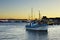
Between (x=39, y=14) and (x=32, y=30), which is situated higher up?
(x=39, y=14)

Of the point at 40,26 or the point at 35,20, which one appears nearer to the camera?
the point at 40,26

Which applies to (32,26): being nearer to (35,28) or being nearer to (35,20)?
(35,28)

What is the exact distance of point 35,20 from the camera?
97.2 metres

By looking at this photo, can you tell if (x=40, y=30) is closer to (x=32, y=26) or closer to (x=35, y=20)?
(x=32, y=26)

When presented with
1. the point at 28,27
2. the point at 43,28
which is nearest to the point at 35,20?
the point at 28,27

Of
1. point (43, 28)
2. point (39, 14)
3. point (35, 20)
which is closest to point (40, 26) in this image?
point (43, 28)

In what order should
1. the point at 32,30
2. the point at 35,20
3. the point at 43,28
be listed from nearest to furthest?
the point at 43,28 → the point at 32,30 → the point at 35,20

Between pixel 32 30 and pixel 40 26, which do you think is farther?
pixel 32 30

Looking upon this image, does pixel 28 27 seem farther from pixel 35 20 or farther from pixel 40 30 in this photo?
pixel 35 20

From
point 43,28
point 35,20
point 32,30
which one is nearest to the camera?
point 43,28

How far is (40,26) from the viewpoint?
246 feet

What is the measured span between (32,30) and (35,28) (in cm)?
399

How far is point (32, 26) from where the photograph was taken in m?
78.4

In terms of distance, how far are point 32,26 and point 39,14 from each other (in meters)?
4.85
